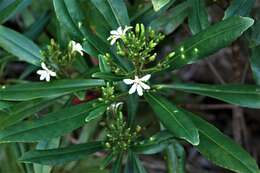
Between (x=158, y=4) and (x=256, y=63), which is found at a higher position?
(x=158, y=4)

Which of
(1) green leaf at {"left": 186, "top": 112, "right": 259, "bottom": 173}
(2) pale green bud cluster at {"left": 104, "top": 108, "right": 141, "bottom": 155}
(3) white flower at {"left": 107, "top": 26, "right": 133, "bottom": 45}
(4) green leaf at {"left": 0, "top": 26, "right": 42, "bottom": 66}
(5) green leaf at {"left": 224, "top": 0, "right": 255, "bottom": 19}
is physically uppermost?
(4) green leaf at {"left": 0, "top": 26, "right": 42, "bottom": 66}

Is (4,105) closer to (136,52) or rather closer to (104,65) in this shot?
(104,65)

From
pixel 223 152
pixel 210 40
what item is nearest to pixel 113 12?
pixel 210 40

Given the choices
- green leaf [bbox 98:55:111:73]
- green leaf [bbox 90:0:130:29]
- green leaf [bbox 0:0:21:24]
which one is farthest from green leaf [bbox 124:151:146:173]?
green leaf [bbox 0:0:21:24]

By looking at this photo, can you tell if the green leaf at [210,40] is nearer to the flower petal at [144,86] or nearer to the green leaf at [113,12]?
the flower petal at [144,86]

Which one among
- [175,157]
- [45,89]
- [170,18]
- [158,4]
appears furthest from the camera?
[170,18]

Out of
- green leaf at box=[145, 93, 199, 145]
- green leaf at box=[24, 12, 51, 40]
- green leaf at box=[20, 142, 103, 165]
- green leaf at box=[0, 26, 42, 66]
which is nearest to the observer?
green leaf at box=[145, 93, 199, 145]

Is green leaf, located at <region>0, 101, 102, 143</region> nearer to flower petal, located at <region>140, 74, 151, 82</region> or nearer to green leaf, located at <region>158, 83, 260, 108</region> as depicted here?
flower petal, located at <region>140, 74, 151, 82</region>
